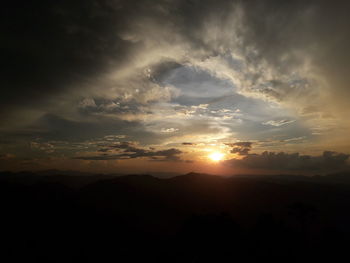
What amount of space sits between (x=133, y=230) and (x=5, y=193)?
65.8m

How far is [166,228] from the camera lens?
7938 cm

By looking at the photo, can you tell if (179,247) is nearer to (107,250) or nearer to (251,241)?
(251,241)

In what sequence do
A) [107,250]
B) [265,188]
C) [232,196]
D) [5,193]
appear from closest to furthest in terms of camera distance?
[107,250]
[5,193]
[232,196]
[265,188]

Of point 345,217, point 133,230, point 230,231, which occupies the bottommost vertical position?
point 345,217

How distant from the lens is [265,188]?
17050 centimetres

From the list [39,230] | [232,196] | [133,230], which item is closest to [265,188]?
[232,196]

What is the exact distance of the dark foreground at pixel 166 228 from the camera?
3797 cm

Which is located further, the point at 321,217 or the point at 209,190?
the point at 209,190

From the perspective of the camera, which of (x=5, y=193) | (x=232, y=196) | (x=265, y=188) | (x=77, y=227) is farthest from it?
(x=265, y=188)

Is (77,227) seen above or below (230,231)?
below

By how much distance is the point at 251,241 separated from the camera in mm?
38125

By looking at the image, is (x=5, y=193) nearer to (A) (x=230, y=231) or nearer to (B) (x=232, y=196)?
(A) (x=230, y=231)

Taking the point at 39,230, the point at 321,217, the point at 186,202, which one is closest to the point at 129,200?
the point at 186,202

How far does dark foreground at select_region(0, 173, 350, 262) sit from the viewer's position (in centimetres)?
3797
